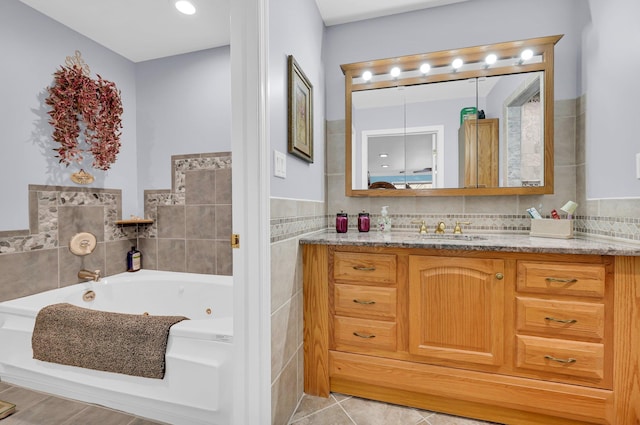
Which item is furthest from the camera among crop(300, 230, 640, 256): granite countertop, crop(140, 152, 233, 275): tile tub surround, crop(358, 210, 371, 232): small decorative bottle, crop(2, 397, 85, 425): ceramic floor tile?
crop(140, 152, 233, 275): tile tub surround

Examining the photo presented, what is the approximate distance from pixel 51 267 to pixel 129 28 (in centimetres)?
186

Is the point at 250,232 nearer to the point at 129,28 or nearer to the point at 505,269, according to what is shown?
the point at 505,269

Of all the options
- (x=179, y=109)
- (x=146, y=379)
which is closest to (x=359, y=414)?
(x=146, y=379)

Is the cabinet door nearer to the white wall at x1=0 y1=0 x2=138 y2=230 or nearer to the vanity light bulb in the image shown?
the vanity light bulb

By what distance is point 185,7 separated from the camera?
193 centimetres

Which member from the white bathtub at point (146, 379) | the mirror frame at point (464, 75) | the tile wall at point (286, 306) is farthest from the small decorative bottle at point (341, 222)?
the white bathtub at point (146, 379)

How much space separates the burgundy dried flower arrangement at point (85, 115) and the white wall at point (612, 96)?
3.34 m

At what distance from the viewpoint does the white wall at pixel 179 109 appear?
2412 millimetres

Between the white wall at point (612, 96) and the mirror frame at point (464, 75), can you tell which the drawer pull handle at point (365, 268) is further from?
the white wall at point (612, 96)

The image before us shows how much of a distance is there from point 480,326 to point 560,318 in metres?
0.33

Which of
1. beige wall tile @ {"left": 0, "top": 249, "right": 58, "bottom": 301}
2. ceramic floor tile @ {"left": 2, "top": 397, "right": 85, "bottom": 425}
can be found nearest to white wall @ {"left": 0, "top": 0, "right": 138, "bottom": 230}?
beige wall tile @ {"left": 0, "top": 249, "right": 58, "bottom": 301}

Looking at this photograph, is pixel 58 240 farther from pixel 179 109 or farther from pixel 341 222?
pixel 341 222

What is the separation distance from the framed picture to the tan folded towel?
1.08 m

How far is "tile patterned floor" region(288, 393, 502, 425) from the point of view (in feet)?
4.59
